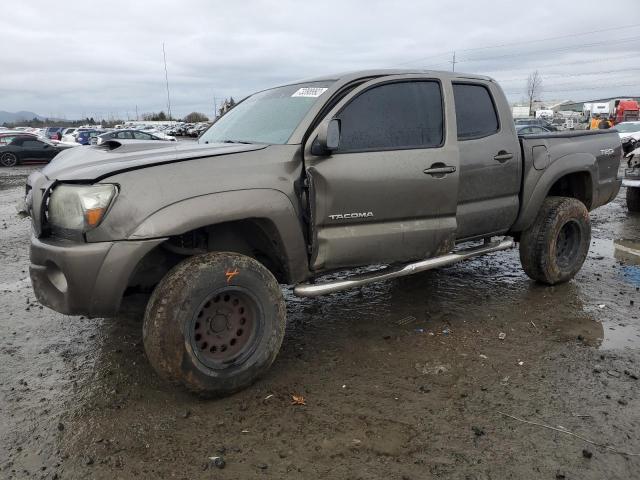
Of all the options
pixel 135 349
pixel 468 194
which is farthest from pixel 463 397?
pixel 135 349

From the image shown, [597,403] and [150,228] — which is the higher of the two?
[150,228]

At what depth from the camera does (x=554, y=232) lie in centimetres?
474

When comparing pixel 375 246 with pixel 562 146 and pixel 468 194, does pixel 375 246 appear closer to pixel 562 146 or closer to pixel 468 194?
pixel 468 194

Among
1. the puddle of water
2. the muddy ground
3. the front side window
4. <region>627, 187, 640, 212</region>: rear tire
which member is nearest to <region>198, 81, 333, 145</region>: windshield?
the muddy ground

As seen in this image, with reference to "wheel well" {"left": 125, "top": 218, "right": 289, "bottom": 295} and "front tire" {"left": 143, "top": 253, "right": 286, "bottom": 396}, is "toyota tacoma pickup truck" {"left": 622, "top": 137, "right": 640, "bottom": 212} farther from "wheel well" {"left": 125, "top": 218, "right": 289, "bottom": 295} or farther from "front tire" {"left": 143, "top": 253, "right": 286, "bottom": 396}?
"front tire" {"left": 143, "top": 253, "right": 286, "bottom": 396}

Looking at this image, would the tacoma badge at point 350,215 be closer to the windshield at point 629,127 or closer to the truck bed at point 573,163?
the truck bed at point 573,163

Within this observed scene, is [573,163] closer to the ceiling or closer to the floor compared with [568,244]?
closer to the ceiling

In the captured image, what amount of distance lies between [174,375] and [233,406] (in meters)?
0.41

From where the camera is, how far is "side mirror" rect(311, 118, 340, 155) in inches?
123

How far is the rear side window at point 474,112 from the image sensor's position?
4.11 meters

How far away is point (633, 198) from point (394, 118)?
24.3 ft

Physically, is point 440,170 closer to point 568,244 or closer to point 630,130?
point 568,244

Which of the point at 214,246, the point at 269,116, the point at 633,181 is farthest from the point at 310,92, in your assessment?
the point at 633,181

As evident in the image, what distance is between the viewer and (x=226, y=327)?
3.02 m
